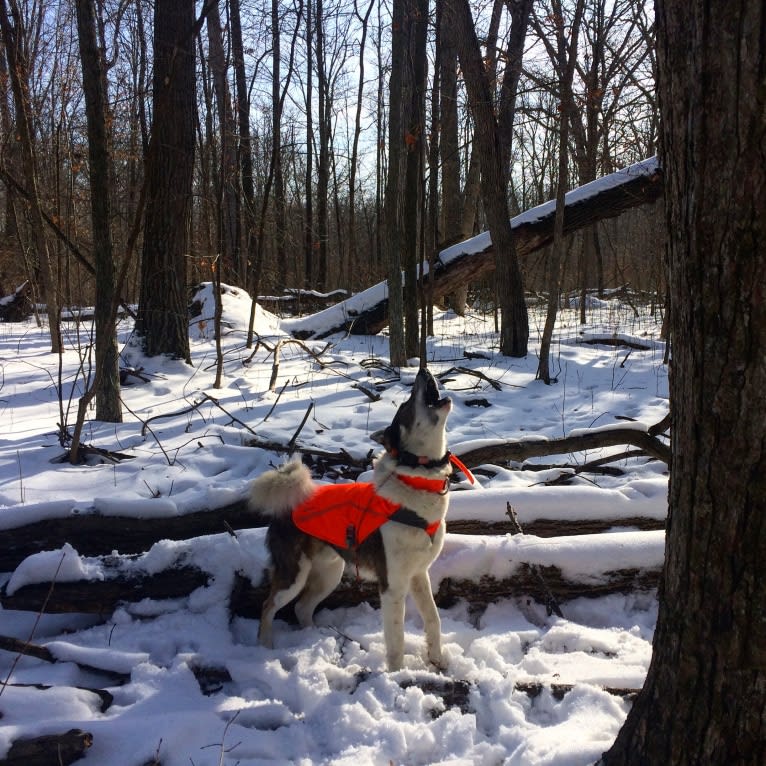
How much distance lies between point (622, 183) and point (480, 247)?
2496 millimetres

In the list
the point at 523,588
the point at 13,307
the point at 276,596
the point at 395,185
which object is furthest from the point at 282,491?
the point at 13,307

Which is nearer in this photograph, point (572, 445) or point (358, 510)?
point (358, 510)

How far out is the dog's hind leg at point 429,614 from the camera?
10.6 feet

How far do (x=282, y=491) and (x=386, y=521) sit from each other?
683 millimetres

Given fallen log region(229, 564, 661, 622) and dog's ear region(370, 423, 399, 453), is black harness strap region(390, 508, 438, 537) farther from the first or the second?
fallen log region(229, 564, 661, 622)

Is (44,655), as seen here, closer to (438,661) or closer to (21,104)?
(438,661)

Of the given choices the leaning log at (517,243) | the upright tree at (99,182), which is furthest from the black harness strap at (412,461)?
the leaning log at (517,243)

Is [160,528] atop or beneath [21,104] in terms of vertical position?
beneath

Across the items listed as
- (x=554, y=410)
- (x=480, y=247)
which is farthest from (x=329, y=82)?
(x=554, y=410)

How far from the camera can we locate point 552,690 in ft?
8.95

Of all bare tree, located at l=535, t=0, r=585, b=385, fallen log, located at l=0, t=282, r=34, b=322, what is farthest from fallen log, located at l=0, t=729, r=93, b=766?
fallen log, located at l=0, t=282, r=34, b=322

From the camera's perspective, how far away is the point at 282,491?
359 centimetres

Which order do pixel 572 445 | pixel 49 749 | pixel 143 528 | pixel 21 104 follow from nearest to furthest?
pixel 49 749 → pixel 143 528 → pixel 572 445 → pixel 21 104

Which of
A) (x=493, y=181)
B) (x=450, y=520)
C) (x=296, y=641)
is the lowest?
(x=296, y=641)
